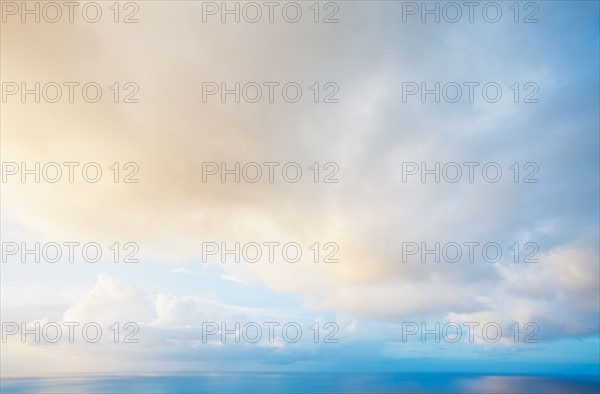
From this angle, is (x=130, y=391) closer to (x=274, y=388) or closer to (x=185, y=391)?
(x=185, y=391)

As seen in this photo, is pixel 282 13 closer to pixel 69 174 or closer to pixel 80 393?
pixel 69 174

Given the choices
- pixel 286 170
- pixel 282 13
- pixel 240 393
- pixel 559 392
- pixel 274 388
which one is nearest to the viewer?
pixel 282 13

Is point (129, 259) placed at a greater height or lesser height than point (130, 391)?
greater

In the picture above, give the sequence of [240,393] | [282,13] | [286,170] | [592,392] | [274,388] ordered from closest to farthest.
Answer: [282,13], [286,170], [592,392], [240,393], [274,388]

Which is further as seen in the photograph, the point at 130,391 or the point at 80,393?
the point at 130,391

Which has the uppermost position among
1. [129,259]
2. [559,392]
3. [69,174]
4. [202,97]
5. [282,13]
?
[282,13]

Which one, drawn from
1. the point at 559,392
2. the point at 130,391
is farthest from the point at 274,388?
the point at 559,392

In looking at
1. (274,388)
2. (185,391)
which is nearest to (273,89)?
(185,391)

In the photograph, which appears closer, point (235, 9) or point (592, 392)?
point (235, 9)

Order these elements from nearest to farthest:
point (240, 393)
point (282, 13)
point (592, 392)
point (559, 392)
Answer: point (282, 13)
point (592, 392)
point (559, 392)
point (240, 393)
